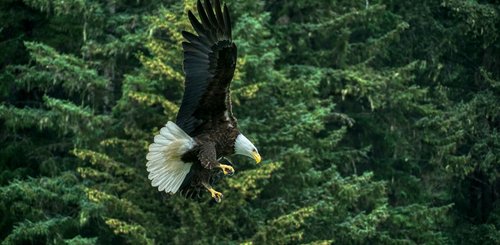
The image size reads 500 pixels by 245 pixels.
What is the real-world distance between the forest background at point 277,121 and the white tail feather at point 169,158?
5788 mm

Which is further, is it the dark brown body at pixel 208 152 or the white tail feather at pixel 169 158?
the white tail feather at pixel 169 158

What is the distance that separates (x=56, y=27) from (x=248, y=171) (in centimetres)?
512

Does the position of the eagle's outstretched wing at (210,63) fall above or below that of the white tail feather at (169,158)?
above

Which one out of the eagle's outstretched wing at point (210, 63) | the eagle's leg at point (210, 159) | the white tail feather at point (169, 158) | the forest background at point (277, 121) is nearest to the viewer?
the eagle's outstretched wing at point (210, 63)

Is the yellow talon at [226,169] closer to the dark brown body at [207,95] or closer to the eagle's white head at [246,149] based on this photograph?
the dark brown body at [207,95]

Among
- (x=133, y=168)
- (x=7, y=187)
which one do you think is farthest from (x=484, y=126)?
(x=7, y=187)

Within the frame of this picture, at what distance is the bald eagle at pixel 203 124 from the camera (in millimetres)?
10391

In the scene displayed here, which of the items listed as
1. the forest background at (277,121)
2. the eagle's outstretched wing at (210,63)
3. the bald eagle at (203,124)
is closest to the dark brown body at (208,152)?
the bald eagle at (203,124)

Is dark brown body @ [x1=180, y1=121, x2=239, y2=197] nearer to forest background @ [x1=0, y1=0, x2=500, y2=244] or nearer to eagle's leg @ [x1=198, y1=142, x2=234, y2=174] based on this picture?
eagle's leg @ [x1=198, y1=142, x2=234, y2=174]

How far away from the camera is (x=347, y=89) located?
Answer: 2017 cm

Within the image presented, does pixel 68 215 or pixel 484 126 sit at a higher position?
pixel 484 126

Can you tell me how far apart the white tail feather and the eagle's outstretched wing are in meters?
0.25

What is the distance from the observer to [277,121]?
18.1 metres

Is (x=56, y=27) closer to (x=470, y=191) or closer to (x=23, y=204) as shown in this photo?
(x=23, y=204)
